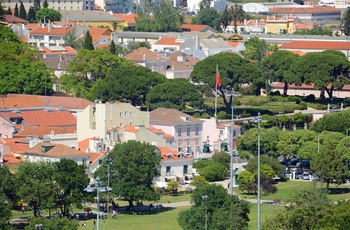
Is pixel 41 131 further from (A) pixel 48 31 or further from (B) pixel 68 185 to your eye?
(A) pixel 48 31

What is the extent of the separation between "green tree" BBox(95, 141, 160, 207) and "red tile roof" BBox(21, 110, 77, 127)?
1406 centimetres

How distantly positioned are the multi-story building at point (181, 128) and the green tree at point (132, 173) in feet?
38.8

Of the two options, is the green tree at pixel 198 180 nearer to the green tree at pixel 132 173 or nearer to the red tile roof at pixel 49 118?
the green tree at pixel 132 173

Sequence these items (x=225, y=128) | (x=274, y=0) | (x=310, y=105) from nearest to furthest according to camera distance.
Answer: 1. (x=225, y=128)
2. (x=310, y=105)
3. (x=274, y=0)

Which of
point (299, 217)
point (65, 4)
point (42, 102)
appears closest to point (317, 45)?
point (65, 4)

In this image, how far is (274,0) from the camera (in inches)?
7436

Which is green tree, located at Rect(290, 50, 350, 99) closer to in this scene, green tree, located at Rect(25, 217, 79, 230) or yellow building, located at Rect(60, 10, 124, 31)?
yellow building, located at Rect(60, 10, 124, 31)

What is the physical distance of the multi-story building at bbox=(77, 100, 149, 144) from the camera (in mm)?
66188

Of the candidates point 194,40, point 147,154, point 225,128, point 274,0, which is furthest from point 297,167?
point 274,0

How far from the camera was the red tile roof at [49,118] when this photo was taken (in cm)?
7019

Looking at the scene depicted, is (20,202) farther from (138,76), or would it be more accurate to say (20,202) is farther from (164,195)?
(138,76)

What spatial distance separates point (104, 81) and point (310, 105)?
1464cm

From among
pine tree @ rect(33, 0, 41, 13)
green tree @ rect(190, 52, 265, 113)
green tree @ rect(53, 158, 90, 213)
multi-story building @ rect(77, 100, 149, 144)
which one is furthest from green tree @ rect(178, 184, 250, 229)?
pine tree @ rect(33, 0, 41, 13)

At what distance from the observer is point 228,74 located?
8438cm
